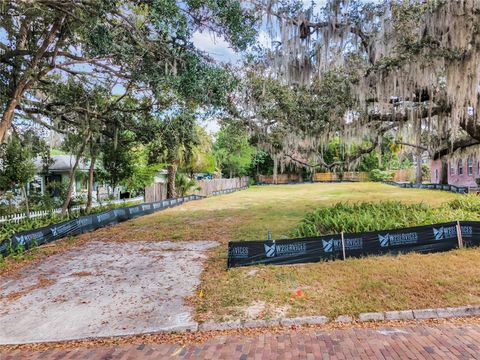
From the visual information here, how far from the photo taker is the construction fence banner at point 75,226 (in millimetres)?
8216

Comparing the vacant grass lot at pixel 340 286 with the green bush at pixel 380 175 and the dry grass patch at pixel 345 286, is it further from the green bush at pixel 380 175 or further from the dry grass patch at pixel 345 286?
the green bush at pixel 380 175

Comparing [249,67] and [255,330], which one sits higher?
[249,67]

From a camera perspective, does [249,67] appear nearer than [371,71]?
No

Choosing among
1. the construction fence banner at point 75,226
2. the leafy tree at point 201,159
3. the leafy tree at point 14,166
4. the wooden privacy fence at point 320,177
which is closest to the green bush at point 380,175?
the wooden privacy fence at point 320,177

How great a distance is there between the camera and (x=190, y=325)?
4430mm

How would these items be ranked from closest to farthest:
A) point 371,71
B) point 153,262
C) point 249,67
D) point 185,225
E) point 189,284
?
point 189,284
point 153,262
point 371,71
point 249,67
point 185,225

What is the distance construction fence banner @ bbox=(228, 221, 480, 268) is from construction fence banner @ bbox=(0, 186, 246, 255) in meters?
5.51

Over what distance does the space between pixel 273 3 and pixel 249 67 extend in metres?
3.32

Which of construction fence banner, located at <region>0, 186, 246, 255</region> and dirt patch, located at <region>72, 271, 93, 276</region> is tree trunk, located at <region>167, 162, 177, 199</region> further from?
dirt patch, located at <region>72, 271, 93, 276</region>

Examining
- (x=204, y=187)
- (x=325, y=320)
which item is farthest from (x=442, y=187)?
(x=325, y=320)

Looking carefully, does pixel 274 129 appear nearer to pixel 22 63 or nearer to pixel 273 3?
pixel 273 3

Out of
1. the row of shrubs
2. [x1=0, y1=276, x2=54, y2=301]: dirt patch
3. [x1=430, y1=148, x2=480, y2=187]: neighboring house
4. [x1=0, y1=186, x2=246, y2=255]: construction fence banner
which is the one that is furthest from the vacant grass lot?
[x1=430, y1=148, x2=480, y2=187]: neighboring house

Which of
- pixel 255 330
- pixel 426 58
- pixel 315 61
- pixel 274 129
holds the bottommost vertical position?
pixel 255 330

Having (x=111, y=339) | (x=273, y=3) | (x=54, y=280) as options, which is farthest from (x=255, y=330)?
(x=273, y=3)
